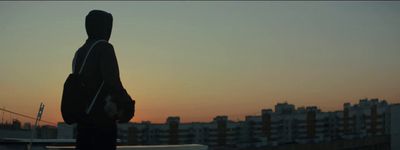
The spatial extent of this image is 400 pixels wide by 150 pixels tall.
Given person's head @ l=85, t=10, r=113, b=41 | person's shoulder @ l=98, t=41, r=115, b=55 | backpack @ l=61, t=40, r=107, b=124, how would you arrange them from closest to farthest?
1. backpack @ l=61, t=40, r=107, b=124
2. person's shoulder @ l=98, t=41, r=115, b=55
3. person's head @ l=85, t=10, r=113, b=41

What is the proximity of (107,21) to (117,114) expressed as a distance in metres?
0.99

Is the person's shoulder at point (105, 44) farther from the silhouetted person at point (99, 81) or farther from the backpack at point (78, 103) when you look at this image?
the backpack at point (78, 103)

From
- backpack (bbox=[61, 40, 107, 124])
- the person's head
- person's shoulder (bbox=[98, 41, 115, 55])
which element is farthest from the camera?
the person's head

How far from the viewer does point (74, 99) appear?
4.89 metres

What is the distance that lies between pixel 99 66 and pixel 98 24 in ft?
1.41

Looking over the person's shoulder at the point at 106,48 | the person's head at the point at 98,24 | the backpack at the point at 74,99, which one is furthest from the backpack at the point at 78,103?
the person's head at the point at 98,24

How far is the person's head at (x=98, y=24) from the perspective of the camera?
533cm

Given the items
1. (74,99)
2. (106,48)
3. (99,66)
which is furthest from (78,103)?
(106,48)

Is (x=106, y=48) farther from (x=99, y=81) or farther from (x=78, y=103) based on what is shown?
(x=78, y=103)

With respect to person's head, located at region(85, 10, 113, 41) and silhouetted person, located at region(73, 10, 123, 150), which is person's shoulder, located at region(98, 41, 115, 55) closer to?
silhouetted person, located at region(73, 10, 123, 150)

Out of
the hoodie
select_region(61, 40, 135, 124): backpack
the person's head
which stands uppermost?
the person's head

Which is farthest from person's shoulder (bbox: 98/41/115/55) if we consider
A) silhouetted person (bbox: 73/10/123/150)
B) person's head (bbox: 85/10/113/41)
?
person's head (bbox: 85/10/113/41)

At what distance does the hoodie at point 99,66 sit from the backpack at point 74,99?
0.15ft

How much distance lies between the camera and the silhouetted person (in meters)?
4.96
